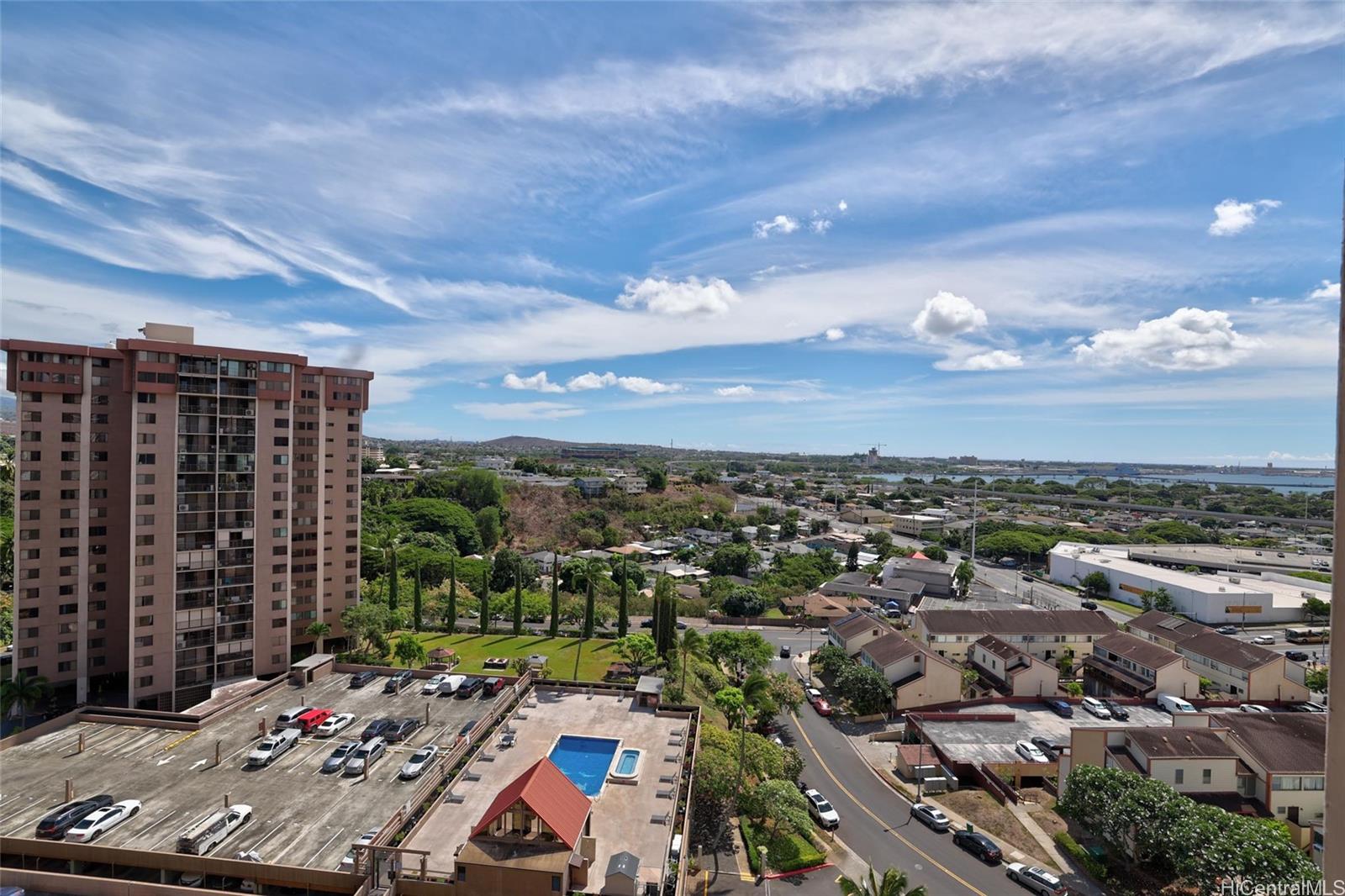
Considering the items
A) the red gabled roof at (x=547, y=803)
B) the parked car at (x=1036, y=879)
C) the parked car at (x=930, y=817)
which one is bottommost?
the parked car at (x=930, y=817)

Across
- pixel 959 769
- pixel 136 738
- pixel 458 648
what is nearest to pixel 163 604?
pixel 136 738

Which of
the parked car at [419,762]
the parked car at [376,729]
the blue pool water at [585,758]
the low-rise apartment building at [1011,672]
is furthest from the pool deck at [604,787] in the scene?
the low-rise apartment building at [1011,672]

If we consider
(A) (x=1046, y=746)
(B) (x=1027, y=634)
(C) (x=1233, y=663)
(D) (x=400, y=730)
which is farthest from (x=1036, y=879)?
(C) (x=1233, y=663)

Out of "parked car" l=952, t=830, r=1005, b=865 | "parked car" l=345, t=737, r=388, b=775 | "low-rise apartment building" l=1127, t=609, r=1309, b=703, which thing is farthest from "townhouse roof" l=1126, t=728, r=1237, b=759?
"parked car" l=345, t=737, r=388, b=775

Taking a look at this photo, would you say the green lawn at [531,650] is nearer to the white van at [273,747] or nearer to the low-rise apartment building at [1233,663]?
the white van at [273,747]

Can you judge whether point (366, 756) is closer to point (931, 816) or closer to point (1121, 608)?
point (931, 816)

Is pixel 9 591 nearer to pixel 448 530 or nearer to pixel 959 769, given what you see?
pixel 448 530
